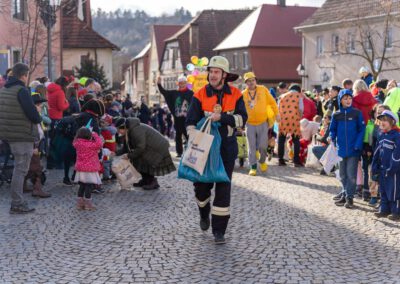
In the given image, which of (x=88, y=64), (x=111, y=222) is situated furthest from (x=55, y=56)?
(x=111, y=222)

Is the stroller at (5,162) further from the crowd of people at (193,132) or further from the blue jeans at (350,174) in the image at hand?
the blue jeans at (350,174)

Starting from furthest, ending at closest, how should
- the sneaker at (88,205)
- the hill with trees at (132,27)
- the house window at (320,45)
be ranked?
the hill with trees at (132,27)
the house window at (320,45)
the sneaker at (88,205)

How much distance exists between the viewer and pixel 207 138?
7629 mm

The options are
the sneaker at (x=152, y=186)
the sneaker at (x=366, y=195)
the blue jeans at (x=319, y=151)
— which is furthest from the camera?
the blue jeans at (x=319, y=151)

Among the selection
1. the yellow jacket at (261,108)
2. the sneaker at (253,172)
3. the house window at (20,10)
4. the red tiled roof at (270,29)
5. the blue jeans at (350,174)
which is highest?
the red tiled roof at (270,29)

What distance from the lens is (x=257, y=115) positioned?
13914 millimetres

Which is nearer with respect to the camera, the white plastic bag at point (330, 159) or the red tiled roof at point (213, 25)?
the white plastic bag at point (330, 159)

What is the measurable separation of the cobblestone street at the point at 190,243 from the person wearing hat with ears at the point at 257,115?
2715 millimetres

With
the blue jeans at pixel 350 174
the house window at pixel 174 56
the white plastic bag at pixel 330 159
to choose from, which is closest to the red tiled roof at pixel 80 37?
the house window at pixel 174 56

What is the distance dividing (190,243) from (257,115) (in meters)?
6.50

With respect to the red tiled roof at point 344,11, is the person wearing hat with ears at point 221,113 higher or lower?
lower

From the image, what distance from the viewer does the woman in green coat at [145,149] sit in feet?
38.0

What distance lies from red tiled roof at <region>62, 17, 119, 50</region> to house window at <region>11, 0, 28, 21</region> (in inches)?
761

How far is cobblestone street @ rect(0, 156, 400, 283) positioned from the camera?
6.49m
